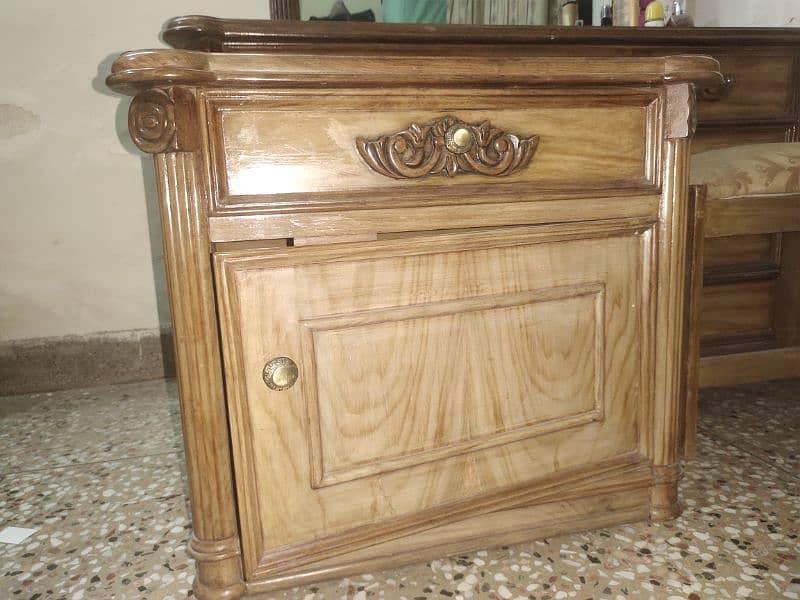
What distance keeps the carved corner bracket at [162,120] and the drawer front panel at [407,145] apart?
0.10 feet

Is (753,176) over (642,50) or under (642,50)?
under

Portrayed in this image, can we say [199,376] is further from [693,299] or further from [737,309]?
[737,309]

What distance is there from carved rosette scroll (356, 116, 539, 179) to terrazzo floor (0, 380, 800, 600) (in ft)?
1.84

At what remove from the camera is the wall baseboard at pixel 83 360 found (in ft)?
5.74

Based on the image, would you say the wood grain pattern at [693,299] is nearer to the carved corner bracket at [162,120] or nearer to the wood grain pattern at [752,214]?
the wood grain pattern at [752,214]

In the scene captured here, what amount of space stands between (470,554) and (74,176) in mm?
1404

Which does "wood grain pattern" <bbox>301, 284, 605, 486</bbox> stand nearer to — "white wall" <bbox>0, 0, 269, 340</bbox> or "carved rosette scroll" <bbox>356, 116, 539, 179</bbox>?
"carved rosette scroll" <bbox>356, 116, 539, 179</bbox>

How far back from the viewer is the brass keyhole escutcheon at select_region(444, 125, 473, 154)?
0.81 m

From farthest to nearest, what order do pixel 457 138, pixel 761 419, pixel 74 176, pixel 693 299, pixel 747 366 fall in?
pixel 74 176 → pixel 761 419 → pixel 747 366 → pixel 693 299 → pixel 457 138

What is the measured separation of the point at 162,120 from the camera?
70 cm

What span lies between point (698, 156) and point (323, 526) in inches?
42.0

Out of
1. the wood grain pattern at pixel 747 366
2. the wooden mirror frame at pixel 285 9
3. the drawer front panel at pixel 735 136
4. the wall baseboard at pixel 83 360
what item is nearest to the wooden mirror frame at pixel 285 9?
the wooden mirror frame at pixel 285 9

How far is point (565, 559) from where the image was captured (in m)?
0.94

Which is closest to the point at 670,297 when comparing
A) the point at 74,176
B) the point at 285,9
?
the point at 285,9
